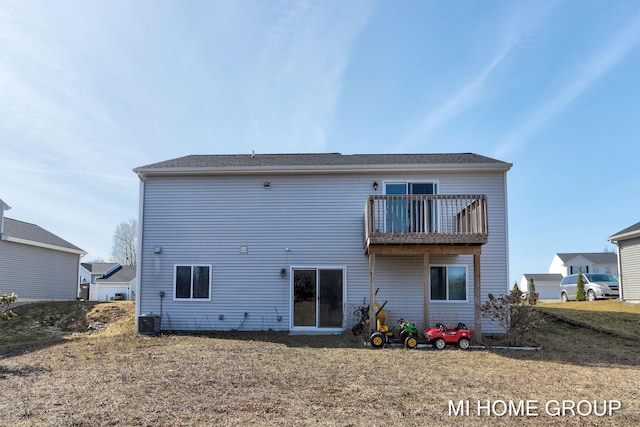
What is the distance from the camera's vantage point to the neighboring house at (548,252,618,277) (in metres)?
40.8

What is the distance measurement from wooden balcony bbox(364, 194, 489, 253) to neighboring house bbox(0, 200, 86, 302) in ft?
50.9

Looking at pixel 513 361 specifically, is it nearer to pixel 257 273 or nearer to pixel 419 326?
pixel 419 326

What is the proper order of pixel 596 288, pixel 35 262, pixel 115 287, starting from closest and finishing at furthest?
pixel 35 262 < pixel 596 288 < pixel 115 287

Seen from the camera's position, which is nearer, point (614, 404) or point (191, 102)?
point (614, 404)

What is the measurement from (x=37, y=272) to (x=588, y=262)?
1770 inches

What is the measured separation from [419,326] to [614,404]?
22.0 ft

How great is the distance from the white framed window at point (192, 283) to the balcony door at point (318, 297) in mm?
2633

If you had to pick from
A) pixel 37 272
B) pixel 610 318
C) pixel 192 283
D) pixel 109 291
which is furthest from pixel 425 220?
pixel 109 291

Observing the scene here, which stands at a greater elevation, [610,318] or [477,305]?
[477,305]

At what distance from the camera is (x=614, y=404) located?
5.53 meters

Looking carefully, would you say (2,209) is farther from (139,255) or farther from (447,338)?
(447,338)

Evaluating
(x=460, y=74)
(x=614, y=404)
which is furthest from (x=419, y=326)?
(x=460, y=74)

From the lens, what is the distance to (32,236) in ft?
64.8

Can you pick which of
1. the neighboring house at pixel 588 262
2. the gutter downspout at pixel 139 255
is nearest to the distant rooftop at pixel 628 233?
the gutter downspout at pixel 139 255
